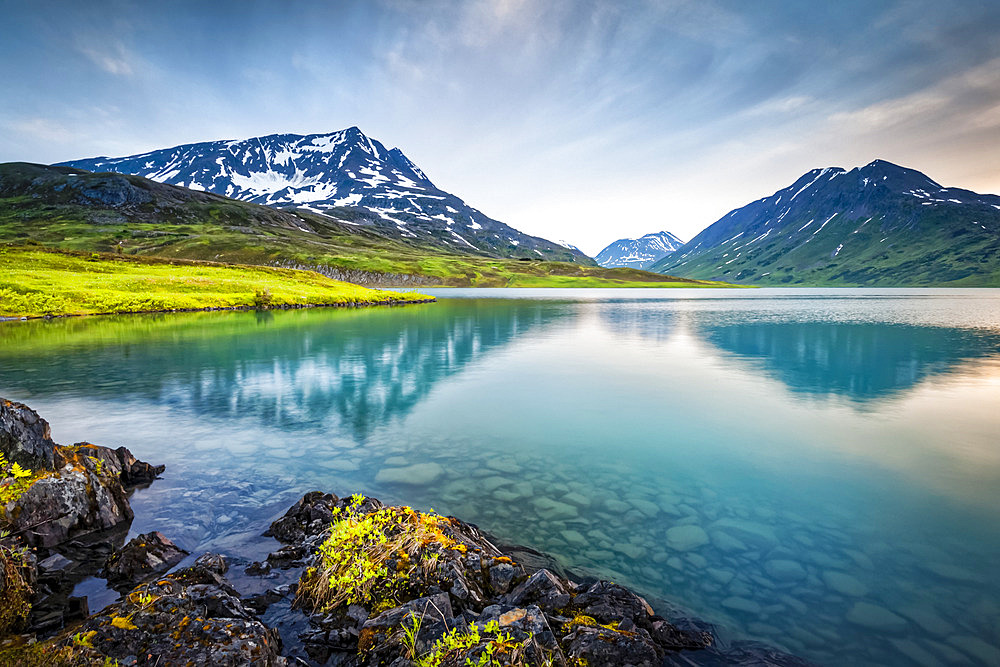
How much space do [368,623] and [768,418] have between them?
21.8 metres

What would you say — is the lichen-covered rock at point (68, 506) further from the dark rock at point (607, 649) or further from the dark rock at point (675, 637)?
the dark rock at point (675, 637)

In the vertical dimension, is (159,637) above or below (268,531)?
above

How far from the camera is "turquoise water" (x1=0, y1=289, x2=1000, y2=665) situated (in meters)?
10.0

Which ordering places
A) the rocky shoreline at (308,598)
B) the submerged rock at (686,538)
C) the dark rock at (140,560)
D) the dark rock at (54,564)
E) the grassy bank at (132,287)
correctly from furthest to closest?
the grassy bank at (132,287)
the submerged rock at (686,538)
the dark rock at (140,560)
the dark rock at (54,564)
the rocky shoreline at (308,598)

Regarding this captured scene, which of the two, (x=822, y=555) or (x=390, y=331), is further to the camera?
(x=390, y=331)

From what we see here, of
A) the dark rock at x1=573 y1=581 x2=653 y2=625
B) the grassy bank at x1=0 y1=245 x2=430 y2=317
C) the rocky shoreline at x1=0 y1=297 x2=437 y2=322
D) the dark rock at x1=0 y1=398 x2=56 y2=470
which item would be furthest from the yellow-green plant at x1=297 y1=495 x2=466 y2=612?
the grassy bank at x1=0 y1=245 x2=430 y2=317

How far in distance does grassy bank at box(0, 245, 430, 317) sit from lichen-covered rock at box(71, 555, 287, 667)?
7316cm

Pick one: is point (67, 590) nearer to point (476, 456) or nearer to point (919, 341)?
point (476, 456)

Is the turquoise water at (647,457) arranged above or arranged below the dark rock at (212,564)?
below

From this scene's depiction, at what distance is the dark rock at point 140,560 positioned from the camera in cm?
962

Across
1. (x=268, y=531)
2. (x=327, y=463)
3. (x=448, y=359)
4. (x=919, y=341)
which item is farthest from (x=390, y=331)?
(x=919, y=341)

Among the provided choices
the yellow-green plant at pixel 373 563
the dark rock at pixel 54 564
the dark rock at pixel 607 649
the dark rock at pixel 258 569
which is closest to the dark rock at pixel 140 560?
the dark rock at pixel 54 564

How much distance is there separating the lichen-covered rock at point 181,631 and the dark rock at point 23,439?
6853 mm

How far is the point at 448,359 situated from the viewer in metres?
40.6
